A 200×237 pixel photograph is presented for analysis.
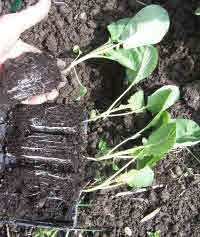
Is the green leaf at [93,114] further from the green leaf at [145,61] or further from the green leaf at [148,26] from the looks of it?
the green leaf at [148,26]

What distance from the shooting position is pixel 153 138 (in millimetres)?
1326

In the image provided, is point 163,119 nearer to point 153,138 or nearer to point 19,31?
point 153,138

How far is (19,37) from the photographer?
1559 millimetres

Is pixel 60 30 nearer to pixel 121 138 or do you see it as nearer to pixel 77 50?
pixel 77 50

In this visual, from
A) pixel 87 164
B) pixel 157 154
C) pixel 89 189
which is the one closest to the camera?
pixel 157 154

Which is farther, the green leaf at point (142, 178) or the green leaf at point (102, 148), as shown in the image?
the green leaf at point (102, 148)

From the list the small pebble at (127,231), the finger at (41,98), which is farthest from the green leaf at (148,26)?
the small pebble at (127,231)

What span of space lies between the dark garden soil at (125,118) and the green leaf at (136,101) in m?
0.08

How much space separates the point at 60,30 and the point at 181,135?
827 mm

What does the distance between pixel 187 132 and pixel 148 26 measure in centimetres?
53

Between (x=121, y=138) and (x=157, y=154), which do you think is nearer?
(x=157, y=154)

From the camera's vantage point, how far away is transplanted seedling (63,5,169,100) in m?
1.40

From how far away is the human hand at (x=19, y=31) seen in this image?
139 cm

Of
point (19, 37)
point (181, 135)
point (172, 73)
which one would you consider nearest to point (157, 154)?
point (181, 135)
